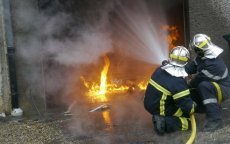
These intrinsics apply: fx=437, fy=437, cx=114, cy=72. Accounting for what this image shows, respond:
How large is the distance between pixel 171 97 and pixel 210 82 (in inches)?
30.9

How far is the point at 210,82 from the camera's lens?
687 cm

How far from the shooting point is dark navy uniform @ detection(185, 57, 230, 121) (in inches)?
265

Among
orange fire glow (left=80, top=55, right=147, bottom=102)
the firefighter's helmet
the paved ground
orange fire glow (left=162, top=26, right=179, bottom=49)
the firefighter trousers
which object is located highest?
orange fire glow (left=162, top=26, right=179, bottom=49)

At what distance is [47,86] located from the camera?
28.9 ft

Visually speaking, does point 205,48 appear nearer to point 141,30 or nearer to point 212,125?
point 212,125

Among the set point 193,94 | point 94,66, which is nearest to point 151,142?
point 193,94

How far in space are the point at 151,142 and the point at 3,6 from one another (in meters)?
3.69

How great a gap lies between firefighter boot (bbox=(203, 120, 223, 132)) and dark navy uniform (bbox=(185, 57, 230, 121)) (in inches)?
2.3

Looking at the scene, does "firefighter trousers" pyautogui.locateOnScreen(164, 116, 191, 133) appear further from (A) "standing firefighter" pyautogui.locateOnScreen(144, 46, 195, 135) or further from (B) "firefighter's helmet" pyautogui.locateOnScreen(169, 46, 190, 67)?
(B) "firefighter's helmet" pyautogui.locateOnScreen(169, 46, 190, 67)

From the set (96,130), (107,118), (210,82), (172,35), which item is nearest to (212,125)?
(210,82)

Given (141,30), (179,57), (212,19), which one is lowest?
(179,57)

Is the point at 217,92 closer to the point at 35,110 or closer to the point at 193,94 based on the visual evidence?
the point at 193,94

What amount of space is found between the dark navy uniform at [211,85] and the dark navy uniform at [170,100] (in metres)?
0.39

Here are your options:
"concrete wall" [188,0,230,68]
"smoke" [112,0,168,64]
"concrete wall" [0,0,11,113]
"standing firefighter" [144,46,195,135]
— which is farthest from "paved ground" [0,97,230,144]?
"smoke" [112,0,168,64]
